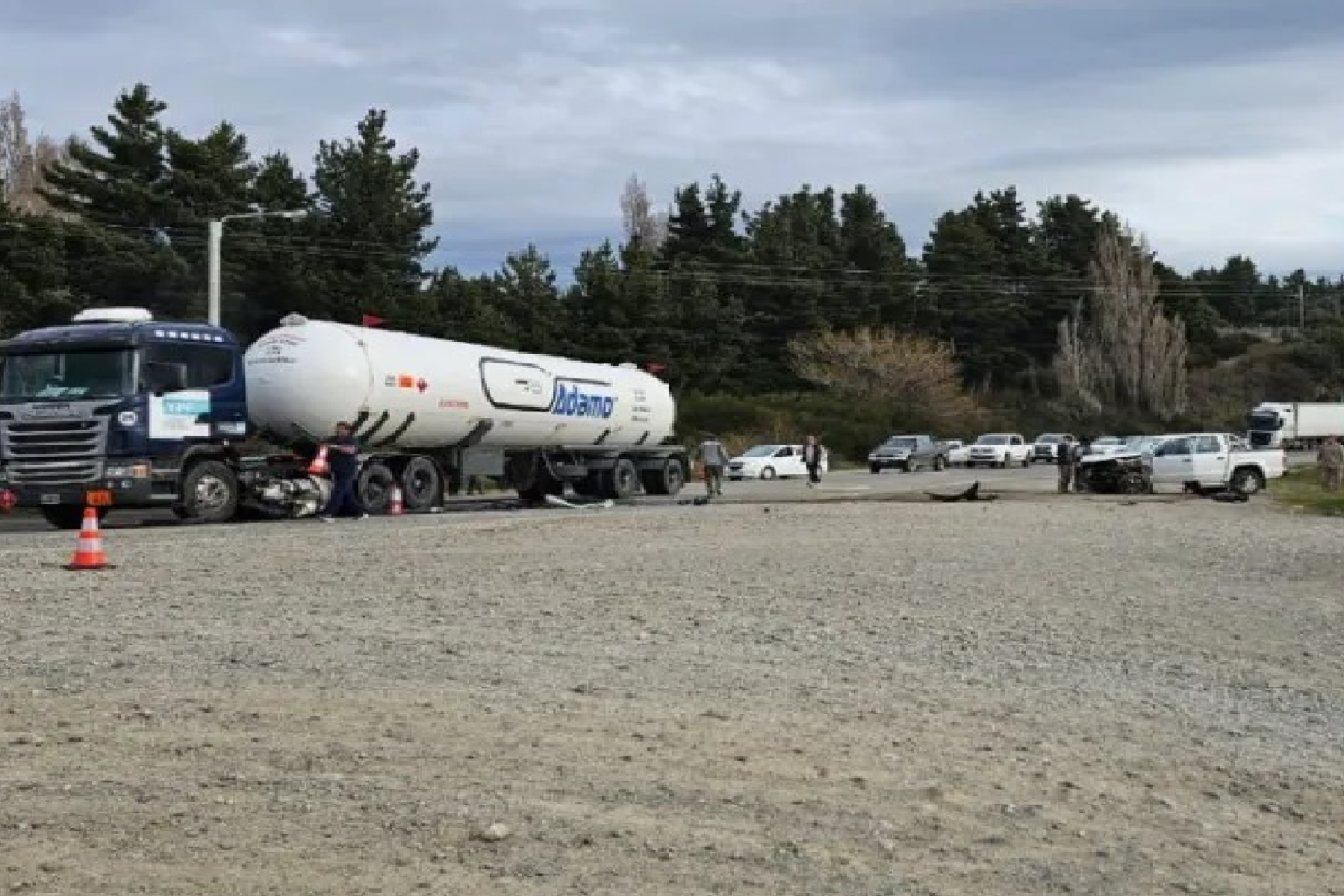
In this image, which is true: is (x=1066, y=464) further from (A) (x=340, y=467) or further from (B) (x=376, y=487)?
(A) (x=340, y=467)

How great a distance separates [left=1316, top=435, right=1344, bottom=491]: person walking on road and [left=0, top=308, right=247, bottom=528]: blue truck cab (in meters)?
30.4

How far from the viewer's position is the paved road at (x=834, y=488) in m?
28.9

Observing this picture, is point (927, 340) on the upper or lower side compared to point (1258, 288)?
lower

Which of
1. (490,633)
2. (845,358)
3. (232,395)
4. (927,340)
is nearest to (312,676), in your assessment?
(490,633)

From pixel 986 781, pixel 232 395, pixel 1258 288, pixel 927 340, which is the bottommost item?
pixel 986 781

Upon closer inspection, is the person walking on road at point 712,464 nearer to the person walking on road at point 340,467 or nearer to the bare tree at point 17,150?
the person walking on road at point 340,467

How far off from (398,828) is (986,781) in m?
2.84

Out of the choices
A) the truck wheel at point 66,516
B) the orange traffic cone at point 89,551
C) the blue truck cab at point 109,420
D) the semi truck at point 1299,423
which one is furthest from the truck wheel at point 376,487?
the semi truck at point 1299,423

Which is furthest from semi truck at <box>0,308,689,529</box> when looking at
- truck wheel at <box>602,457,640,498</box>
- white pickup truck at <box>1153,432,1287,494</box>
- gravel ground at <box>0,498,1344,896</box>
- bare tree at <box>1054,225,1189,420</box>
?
bare tree at <box>1054,225,1189,420</box>

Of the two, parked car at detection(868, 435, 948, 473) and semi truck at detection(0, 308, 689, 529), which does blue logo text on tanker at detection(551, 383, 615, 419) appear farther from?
parked car at detection(868, 435, 948, 473)

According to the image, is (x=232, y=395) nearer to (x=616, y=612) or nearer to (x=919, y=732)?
(x=616, y=612)

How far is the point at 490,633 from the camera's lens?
38.2 ft

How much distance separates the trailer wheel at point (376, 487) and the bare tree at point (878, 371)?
2302 inches

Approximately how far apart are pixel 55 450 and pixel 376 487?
6260 mm
